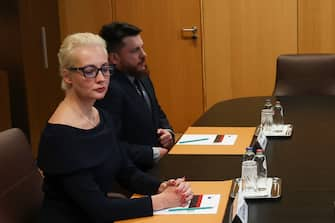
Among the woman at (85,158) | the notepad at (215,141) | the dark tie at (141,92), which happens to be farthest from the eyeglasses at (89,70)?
the dark tie at (141,92)

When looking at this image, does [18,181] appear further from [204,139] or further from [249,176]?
[204,139]

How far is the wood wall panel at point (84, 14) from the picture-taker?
19.1 feet

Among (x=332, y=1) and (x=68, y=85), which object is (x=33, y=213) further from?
(x=332, y=1)

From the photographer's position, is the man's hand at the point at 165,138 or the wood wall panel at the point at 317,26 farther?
the wood wall panel at the point at 317,26

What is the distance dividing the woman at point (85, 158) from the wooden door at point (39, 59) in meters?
3.38

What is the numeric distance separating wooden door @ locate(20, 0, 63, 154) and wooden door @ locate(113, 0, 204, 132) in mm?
662

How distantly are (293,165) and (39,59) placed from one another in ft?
12.0

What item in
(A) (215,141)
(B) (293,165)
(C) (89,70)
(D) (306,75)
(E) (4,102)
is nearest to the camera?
(C) (89,70)

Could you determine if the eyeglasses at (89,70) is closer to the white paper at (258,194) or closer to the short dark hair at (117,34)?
the white paper at (258,194)

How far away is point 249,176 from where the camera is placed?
199cm

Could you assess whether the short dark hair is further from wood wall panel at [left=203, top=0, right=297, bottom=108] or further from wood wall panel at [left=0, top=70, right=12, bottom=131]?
wood wall panel at [left=203, top=0, right=297, bottom=108]

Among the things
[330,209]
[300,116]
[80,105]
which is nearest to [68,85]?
[80,105]

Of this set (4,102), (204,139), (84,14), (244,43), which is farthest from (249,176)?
(84,14)

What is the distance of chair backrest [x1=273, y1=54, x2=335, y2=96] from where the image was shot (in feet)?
14.4
